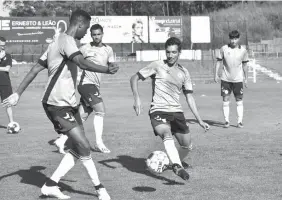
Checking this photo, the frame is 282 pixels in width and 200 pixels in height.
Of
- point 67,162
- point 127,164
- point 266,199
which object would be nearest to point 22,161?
point 127,164

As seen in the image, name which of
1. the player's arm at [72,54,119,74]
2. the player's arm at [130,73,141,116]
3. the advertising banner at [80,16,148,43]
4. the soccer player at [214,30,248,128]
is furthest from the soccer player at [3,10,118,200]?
the advertising banner at [80,16,148,43]

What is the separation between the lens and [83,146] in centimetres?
681

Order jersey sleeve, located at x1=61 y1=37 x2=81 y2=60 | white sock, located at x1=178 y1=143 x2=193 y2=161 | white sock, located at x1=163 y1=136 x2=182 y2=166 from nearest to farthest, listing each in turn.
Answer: jersey sleeve, located at x1=61 y1=37 x2=81 y2=60 < white sock, located at x1=163 y1=136 x2=182 y2=166 < white sock, located at x1=178 y1=143 x2=193 y2=161

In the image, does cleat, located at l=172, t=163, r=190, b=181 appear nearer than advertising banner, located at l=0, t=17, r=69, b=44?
Yes

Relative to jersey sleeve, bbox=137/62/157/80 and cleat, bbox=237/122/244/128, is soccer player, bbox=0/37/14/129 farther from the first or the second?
jersey sleeve, bbox=137/62/157/80

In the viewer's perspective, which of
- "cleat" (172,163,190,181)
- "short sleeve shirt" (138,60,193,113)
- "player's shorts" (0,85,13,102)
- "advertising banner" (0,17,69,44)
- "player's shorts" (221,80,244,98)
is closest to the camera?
"cleat" (172,163,190,181)

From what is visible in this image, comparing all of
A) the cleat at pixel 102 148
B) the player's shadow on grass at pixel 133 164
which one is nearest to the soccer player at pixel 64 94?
the player's shadow on grass at pixel 133 164

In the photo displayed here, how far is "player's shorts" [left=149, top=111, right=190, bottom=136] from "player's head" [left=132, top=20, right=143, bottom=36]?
4906 centimetres

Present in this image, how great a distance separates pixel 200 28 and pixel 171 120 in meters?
47.8

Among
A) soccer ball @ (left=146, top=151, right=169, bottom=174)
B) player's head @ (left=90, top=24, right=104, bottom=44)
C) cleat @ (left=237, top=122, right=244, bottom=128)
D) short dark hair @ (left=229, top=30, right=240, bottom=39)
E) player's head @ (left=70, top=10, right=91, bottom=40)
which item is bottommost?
cleat @ (left=237, top=122, right=244, bottom=128)

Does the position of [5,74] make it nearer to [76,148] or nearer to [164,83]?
[164,83]

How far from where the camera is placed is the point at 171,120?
7973 mm

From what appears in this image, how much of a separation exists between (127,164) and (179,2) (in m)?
79.8

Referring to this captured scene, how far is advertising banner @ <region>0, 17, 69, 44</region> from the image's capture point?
50000mm
